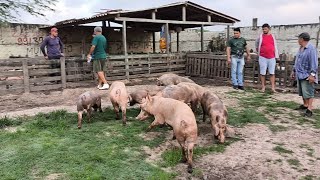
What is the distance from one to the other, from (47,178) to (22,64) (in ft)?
21.0

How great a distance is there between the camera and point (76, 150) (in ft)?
16.3

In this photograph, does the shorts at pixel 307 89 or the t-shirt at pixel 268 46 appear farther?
the t-shirt at pixel 268 46

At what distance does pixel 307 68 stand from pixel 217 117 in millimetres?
2724

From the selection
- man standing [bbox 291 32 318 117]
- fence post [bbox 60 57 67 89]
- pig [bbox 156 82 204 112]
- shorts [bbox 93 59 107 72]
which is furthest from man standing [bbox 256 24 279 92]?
fence post [bbox 60 57 67 89]

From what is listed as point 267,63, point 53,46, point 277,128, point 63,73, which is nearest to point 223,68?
point 267,63

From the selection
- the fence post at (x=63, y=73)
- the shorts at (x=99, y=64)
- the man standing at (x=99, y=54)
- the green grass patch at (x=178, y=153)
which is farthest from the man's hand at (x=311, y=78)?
the fence post at (x=63, y=73)

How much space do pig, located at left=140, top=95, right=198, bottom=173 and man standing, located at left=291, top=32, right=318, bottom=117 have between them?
3.27 meters

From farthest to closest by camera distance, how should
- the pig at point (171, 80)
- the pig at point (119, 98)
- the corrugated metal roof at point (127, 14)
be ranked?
the corrugated metal roof at point (127, 14)
the pig at point (171, 80)
the pig at point (119, 98)

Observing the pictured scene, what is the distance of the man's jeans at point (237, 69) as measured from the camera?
10.2m

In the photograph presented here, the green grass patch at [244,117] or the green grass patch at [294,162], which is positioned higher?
the green grass patch at [244,117]

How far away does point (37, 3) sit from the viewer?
14961mm

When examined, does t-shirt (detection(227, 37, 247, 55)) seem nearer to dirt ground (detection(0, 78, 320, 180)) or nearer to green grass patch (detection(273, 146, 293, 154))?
dirt ground (detection(0, 78, 320, 180))

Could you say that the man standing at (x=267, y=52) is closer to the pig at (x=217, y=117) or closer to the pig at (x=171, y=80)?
the pig at (x=171, y=80)

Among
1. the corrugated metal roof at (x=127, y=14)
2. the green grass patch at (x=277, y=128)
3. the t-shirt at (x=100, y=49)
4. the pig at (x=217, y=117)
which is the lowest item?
the green grass patch at (x=277, y=128)
